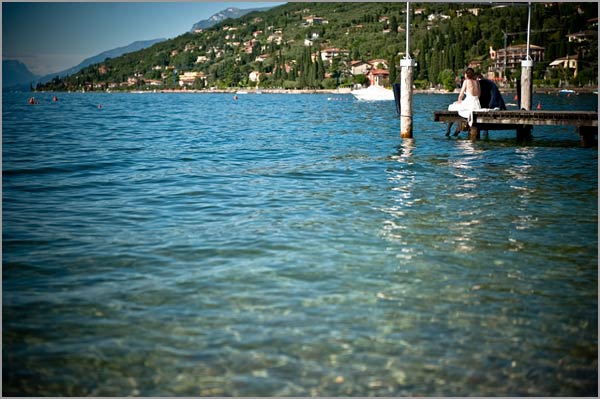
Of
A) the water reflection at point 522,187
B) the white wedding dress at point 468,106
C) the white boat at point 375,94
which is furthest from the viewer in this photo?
the white boat at point 375,94

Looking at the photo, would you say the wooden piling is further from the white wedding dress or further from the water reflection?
the water reflection

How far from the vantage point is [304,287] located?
7.76m

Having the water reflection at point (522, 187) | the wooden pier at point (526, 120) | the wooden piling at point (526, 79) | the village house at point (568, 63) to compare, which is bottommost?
the water reflection at point (522, 187)

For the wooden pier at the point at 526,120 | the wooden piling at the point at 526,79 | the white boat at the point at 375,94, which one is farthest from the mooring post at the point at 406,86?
the white boat at the point at 375,94

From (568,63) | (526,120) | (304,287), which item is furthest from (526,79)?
(568,63)

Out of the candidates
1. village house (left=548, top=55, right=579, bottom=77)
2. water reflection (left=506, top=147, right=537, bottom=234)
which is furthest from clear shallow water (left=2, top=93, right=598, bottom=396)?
village house (left=548, top=55, right=579, bottom=77)

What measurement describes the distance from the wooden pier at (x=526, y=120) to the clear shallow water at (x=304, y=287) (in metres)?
8.92

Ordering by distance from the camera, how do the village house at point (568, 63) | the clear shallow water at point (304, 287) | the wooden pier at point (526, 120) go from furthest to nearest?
the village house at point (568, 63) → the wooden pier at point (526, 120) → the clear shallow water at point (304, 287)

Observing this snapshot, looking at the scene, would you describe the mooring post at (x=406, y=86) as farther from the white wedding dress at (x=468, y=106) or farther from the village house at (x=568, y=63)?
the village house at (x=568, y=63)

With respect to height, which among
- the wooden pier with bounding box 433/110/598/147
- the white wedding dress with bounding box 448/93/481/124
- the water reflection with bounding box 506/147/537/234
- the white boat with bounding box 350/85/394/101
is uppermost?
the white boat with bounding box 350/85/394/101

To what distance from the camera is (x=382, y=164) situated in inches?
822

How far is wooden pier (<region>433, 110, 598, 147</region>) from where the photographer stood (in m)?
24.8

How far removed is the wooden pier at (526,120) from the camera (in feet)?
81.3

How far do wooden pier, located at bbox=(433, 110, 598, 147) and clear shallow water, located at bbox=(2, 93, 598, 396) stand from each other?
29.3ft
